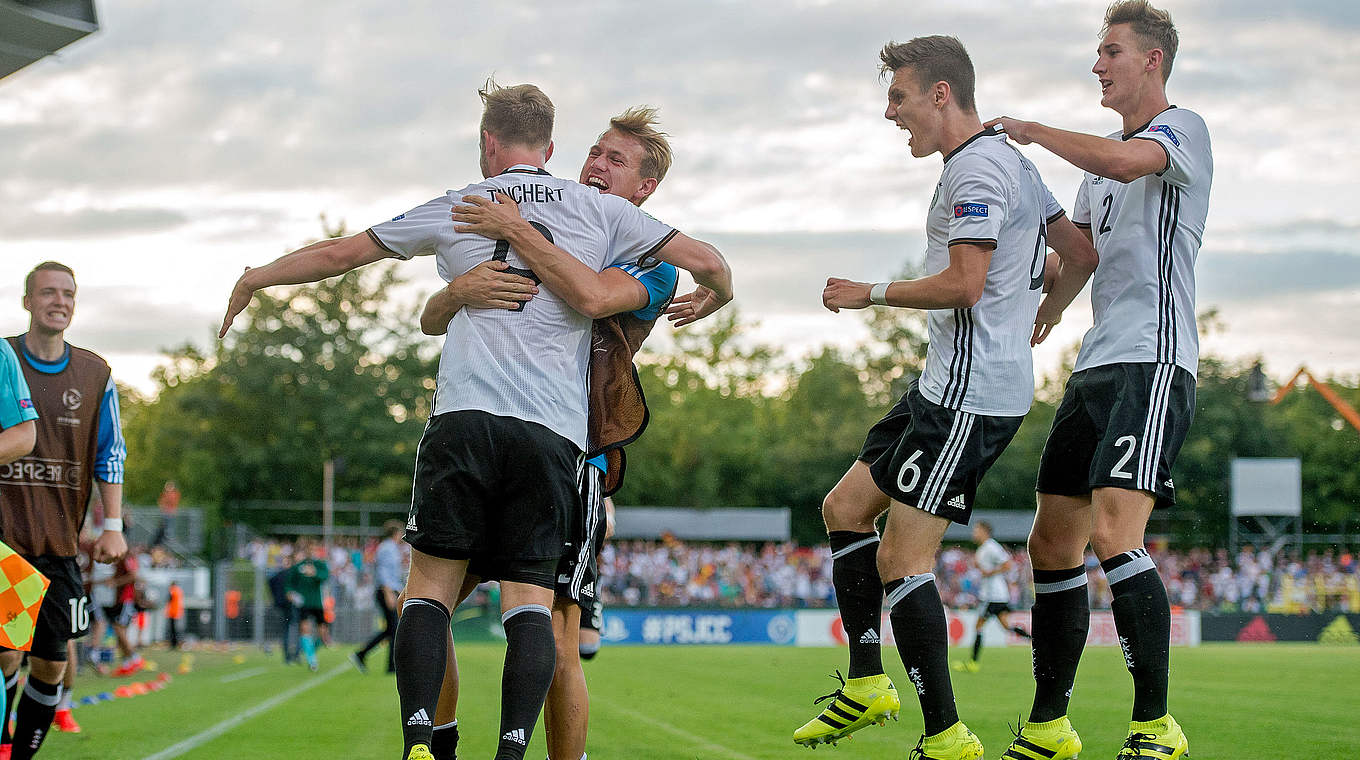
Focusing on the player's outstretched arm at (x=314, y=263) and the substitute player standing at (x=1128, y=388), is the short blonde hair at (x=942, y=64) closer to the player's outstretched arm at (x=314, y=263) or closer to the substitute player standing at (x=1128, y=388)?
the substitute player standing at (x=1128, y=388)

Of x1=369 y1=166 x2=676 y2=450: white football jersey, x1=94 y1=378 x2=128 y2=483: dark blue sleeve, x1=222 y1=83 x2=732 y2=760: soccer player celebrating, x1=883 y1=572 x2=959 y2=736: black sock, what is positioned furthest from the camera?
x1=94 y1=378 x2=128 y2=483: dark blue sleeve

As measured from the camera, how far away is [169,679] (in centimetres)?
1803

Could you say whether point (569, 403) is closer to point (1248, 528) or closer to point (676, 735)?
point (676, 735)

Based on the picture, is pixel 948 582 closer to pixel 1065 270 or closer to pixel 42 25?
pixel 1065 270

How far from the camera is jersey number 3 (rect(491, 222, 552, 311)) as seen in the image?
4.70 metres

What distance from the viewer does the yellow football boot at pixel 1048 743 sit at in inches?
193

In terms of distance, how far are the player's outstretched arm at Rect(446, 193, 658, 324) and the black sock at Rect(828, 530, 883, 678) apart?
1.46 meters

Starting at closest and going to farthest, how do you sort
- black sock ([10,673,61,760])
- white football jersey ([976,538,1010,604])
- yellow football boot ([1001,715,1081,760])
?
yellow football boot ([1001,715,1081,760]) < black sock ([10,673,61,760]) < white football jersey ([976,538,1010,604])

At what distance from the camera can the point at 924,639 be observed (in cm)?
486

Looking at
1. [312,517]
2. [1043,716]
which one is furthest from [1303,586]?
[312,517]

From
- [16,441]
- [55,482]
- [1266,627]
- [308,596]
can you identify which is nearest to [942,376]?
[16,441]

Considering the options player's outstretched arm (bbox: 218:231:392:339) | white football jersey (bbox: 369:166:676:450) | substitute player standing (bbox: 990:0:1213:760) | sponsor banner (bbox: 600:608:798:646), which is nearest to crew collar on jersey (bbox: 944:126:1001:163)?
substitute player standing (bbox: 990:0:1213:760)

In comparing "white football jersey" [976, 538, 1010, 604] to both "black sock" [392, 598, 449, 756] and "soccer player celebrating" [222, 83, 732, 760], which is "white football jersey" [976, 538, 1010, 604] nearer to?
"soccer player celebrating" [222, 83, 732, 760]

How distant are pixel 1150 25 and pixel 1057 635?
2.46 metres
